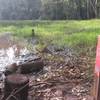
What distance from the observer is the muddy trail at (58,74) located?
14.9 ft

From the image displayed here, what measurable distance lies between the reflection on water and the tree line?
9678 mm

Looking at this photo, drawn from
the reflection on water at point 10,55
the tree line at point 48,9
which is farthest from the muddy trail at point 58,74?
the tree line at point 48,9

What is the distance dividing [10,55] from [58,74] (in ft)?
7.58

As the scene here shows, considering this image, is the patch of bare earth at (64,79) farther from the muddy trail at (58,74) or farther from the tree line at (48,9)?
the tree line at (48,9)

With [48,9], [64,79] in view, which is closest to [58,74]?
[64,79]

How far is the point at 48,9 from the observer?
1831 centimetres

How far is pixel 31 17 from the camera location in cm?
1902

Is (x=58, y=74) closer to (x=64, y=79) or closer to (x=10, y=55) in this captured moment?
(x=64, y=79)

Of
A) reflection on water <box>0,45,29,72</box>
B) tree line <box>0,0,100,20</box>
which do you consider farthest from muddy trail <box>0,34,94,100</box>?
tree line <box>0,0,100,20</box>

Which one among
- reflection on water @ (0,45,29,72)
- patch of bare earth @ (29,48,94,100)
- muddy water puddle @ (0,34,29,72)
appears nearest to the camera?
patch of bare earth @ (29,48,94,100)

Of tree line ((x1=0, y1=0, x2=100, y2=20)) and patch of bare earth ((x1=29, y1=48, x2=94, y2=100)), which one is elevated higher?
tree line ((x1=0, y1=0, x2=100, y2=20))

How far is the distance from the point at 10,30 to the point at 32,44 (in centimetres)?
323

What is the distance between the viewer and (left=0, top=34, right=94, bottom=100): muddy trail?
4.55 metres

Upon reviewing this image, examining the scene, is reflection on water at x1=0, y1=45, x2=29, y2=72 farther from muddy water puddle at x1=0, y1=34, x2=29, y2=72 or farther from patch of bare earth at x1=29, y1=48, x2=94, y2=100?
patch of bare earth at x1=29, y1=48, x2=94, y2=100
